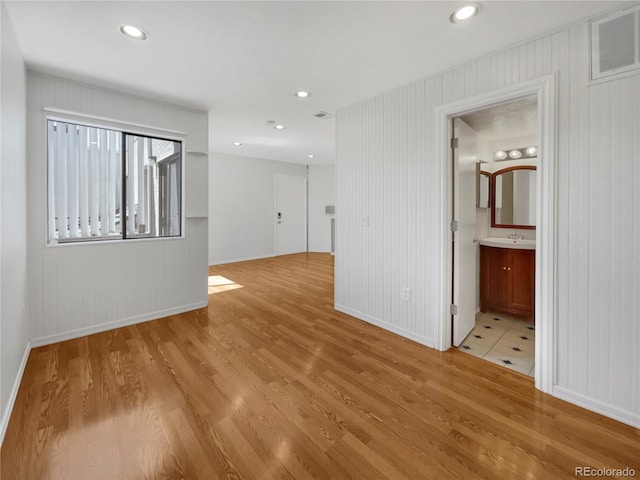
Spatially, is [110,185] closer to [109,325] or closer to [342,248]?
[109,325]

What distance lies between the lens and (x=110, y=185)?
3166mm

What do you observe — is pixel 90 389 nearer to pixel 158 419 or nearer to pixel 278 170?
pixel 158 419

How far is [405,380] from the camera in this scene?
2174mm

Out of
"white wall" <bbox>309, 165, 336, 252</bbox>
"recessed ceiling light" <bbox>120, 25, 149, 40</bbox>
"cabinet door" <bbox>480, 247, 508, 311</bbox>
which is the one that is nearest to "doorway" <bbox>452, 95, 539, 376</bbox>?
"cabinet door" <bbox>480, 247, 508, 311</bbox>

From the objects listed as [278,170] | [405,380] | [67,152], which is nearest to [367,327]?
[405,380]

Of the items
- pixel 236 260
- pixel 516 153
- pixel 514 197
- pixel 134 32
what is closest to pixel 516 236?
pixel 514 197

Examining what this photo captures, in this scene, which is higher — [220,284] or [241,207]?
[241,207]

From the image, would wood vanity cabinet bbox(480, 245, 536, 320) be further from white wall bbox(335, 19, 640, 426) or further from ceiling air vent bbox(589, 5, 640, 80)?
ceiling air vent bbox(589, 5, 640, 80)

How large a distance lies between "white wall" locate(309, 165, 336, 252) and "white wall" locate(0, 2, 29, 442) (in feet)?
20.9

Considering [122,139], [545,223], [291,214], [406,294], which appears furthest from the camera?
[291,214]

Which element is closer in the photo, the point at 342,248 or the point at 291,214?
the point at 342,248

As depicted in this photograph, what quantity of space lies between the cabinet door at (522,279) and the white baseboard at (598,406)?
4.73ft

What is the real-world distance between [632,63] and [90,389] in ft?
13.2

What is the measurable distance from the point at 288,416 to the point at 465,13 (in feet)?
8.95
